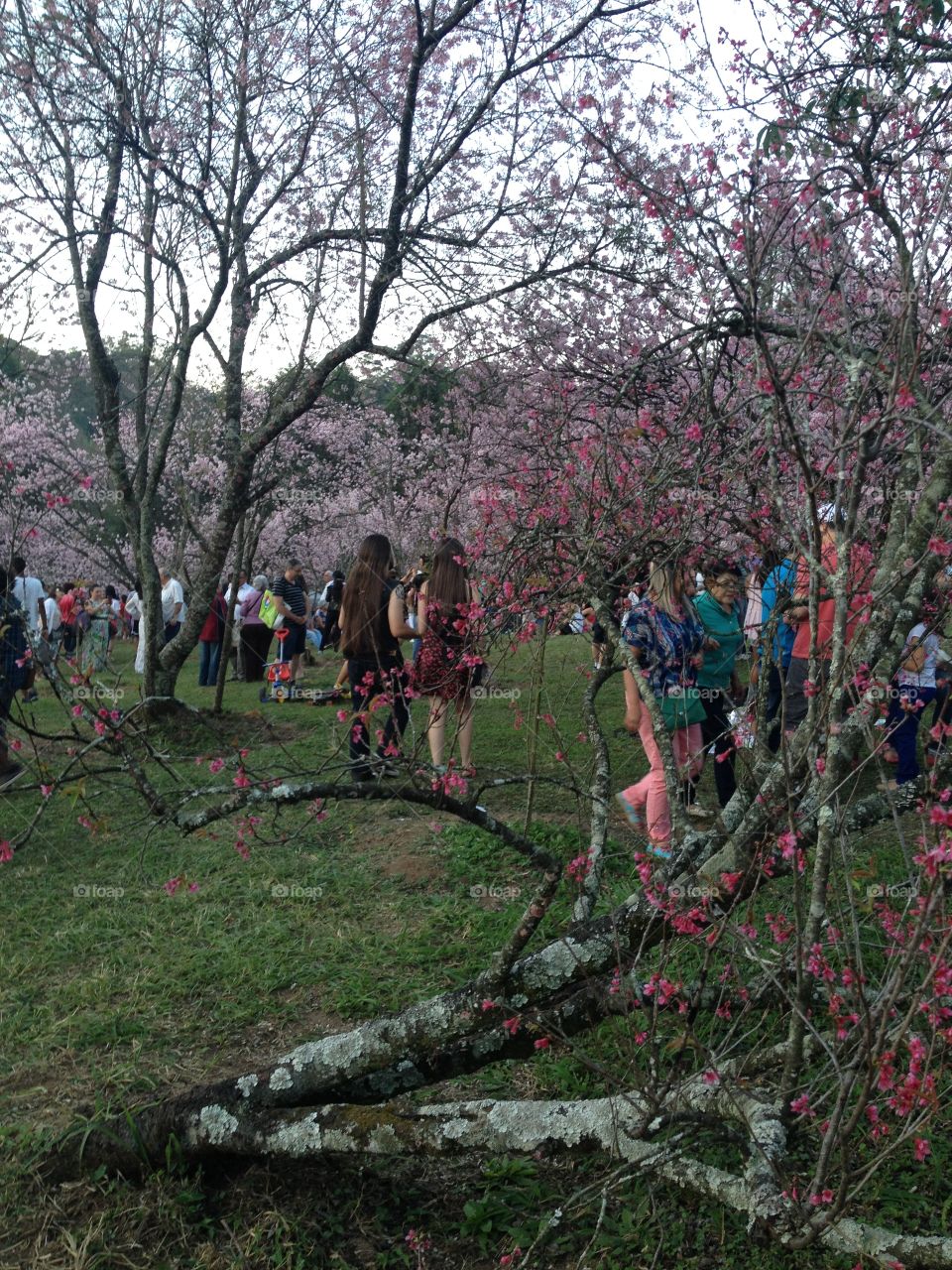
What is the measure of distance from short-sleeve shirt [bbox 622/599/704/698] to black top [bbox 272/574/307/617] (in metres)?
7.95

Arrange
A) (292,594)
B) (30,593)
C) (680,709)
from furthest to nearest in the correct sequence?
(292,594), (30,593), (680,709)

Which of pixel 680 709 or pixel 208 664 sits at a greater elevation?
pixel 680 709

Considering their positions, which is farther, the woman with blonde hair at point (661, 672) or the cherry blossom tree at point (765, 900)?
the woman with blonde hair at point (661, 672)

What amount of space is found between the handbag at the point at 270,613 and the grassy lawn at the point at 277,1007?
4.83m

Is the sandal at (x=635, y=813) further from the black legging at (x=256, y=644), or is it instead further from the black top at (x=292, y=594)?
the black legging at (x=256, y=644)

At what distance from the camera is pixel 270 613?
512 inches


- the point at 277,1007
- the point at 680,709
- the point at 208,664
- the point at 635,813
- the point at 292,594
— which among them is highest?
the point at 292,594

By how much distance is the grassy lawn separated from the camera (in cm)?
298

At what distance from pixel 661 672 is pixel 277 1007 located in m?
2.32

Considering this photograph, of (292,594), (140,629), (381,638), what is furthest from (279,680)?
(292,594)

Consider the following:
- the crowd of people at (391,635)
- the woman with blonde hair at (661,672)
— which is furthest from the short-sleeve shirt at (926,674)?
the crowd of people at (391,635)

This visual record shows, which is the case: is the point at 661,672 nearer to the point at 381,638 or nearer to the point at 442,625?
the point at 442,625

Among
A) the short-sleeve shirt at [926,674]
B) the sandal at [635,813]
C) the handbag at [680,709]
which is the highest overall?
the short-sleeve shirt at [926,674]

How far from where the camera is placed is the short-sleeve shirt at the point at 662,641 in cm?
489
